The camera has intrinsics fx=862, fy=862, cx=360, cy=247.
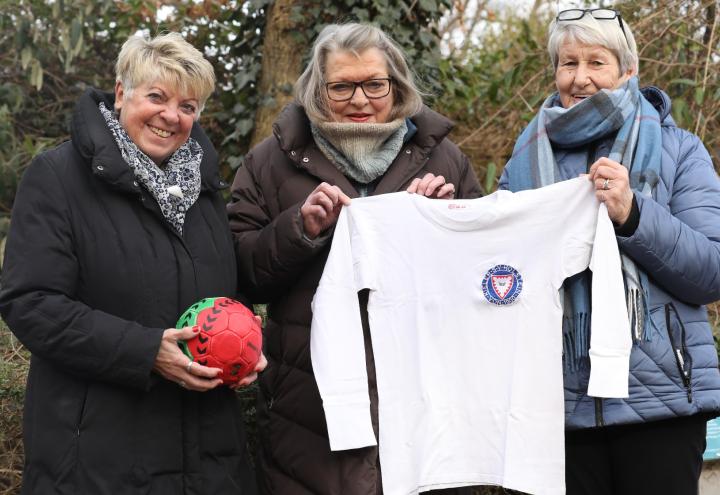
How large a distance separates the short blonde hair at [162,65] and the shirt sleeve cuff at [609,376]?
5.34 feet

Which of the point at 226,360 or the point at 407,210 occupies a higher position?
the point at 407,210

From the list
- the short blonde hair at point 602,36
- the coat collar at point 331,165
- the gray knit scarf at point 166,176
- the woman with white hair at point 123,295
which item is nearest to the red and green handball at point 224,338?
the woman with white hair at point 123,295

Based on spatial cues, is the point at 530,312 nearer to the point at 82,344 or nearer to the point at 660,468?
the point at 660,468

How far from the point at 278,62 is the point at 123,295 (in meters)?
4.56

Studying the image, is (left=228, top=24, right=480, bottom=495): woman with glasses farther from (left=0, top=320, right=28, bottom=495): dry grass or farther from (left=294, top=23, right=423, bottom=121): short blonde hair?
(left=0, top=320, right=28, bottom=495): dry grass

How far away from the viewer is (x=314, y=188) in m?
3.26

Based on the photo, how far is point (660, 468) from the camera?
2857 mm

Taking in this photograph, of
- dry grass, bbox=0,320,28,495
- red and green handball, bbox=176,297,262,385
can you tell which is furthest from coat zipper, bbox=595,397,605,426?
dry grass, bbox=0,320,28,495

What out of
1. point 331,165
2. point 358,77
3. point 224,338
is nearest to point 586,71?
point 358,77

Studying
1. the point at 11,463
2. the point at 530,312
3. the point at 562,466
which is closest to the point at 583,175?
the point at 530,312

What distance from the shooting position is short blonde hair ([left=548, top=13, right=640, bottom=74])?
3.12 metres

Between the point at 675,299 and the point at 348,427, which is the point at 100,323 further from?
the point at 675,299

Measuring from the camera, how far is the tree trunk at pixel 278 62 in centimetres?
682

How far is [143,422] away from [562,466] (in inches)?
57.3
